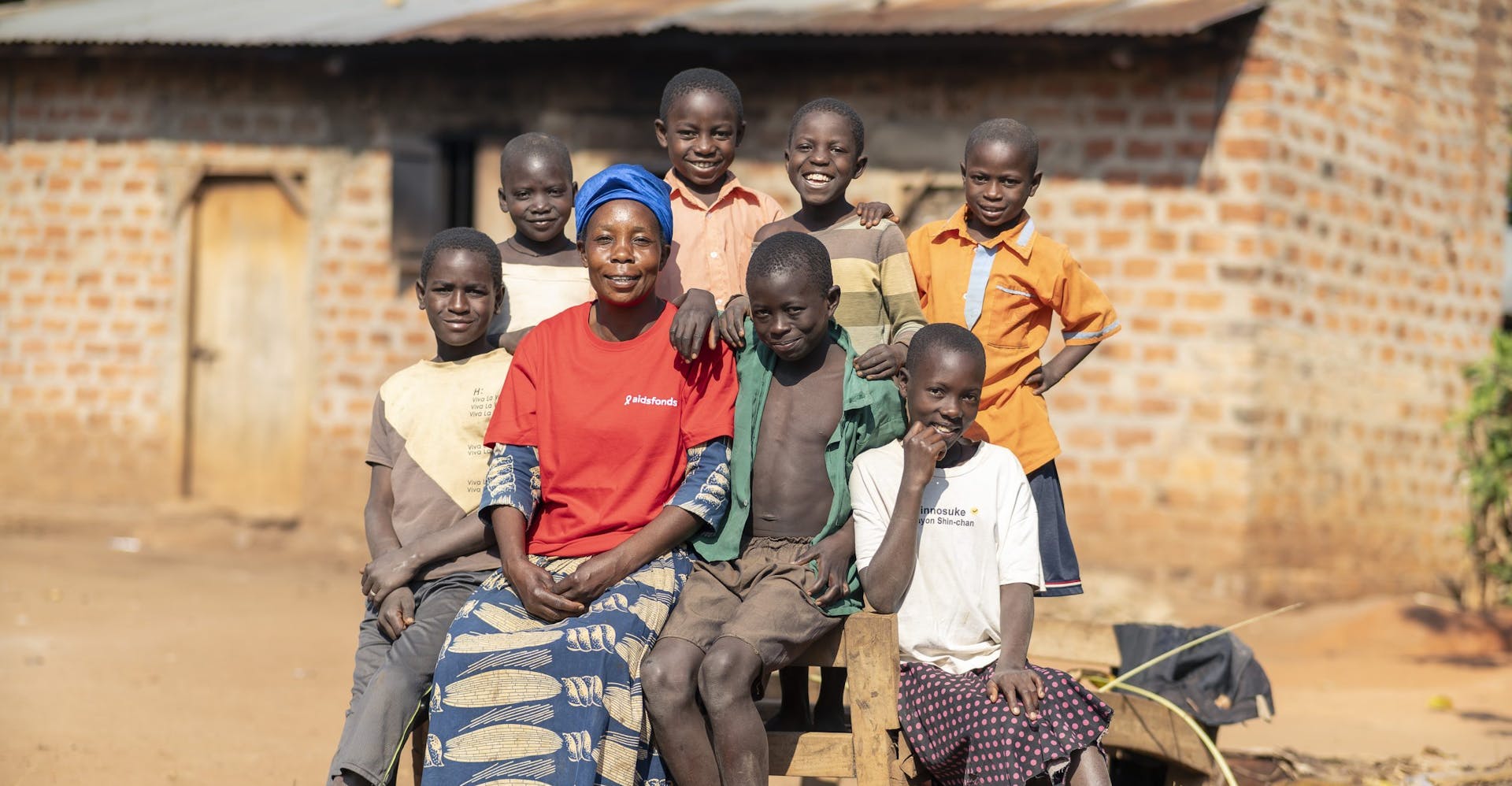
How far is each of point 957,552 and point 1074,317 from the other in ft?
2.97

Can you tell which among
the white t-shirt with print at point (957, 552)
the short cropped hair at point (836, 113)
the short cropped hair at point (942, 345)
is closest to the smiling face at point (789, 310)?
the short cropped hair at point (942, 345)

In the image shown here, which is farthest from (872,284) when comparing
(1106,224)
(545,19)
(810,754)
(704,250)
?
(545,19)

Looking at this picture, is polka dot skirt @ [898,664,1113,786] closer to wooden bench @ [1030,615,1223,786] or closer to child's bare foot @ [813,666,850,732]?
child's bare foot @ [813,666,850,732]

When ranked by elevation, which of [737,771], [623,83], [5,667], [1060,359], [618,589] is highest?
[623,83]

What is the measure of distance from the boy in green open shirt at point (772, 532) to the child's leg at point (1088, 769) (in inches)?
22.3

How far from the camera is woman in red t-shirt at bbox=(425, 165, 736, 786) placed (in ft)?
9.48

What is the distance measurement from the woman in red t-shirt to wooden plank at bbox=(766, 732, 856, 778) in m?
0.27

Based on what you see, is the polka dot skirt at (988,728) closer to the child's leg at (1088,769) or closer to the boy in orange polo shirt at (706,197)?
the child's leg at (1088,769)

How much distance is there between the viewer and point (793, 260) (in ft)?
10.3

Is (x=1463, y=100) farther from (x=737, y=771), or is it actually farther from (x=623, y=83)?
(x=737, y=771)

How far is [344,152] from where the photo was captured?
9.42 meters

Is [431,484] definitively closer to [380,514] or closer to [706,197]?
[380,514]

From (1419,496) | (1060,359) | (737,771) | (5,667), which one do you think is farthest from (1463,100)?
(5,667)

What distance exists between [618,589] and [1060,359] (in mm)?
1416
